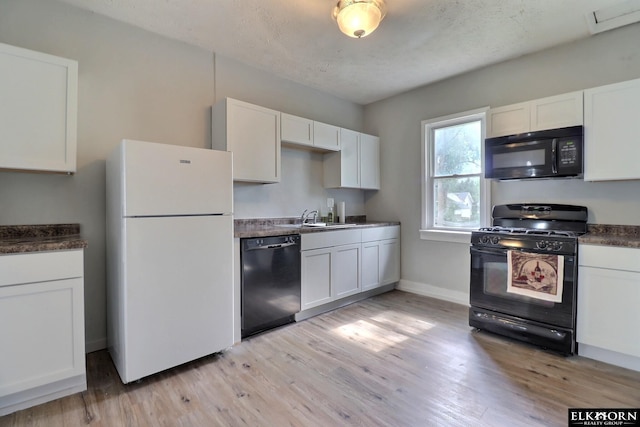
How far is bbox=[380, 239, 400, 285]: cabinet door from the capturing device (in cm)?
387

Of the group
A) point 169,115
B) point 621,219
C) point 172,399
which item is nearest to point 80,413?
point 172,399

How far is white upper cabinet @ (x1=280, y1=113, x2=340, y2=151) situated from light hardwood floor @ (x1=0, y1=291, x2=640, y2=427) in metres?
2.03

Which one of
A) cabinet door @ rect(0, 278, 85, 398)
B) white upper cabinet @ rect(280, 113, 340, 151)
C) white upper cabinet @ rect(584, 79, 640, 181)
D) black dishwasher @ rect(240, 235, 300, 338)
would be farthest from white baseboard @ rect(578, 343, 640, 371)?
Answer: cabinet door @ rect(0, 278, 85, 398)

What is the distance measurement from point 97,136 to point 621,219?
14.3 feet

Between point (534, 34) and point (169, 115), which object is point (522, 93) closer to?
point (534, 34)

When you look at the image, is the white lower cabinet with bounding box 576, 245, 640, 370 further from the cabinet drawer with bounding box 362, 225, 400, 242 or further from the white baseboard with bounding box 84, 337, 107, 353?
the white baseboard with bounding box 84, 337, 107, 353

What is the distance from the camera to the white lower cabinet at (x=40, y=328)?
1649 mm

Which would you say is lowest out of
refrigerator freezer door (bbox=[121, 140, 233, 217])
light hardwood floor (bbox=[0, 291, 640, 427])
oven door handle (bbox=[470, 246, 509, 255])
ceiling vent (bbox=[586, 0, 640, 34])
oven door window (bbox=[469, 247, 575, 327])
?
light hardwood floor (bbox=[0, 291, 640, 427])

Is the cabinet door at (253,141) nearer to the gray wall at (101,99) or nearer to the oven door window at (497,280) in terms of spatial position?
the gray wall at (101,99)

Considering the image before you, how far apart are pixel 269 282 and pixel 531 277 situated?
2207 millimetres

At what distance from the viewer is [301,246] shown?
9.81 feet

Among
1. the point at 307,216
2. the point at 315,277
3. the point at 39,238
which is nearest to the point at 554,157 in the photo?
the point at 315,277

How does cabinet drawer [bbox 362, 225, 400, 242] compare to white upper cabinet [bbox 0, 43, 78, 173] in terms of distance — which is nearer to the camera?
white upper cabinet [bbox 0, 43, 78, 173]

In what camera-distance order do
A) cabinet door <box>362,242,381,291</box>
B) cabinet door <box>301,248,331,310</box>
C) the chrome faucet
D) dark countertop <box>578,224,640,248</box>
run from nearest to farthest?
dark countertop <box>578,224,640,248</box>
cabinet door <box>301,248,331,310</box>
cabinet door <box>362,242,381,291</box>
the chrome faucet
